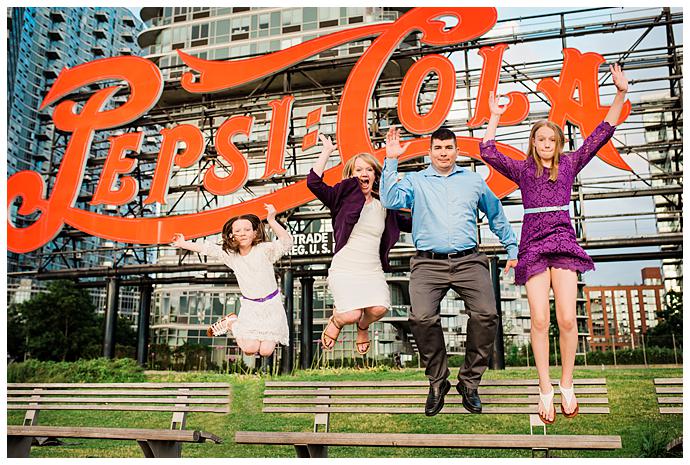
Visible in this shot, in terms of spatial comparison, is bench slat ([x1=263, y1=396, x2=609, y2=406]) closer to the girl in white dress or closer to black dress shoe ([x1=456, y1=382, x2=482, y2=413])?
black dress shoe ([x1=456, y1=382, x2=482, y2=413])

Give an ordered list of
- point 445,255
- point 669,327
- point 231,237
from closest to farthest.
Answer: point 445,255 < point 231,237 < point 669,327

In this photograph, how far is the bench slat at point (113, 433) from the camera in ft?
16.6

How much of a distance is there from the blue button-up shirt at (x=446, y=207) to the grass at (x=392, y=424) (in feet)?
8.84

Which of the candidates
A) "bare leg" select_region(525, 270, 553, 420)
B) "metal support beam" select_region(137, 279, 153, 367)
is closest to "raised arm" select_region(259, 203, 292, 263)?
"bare leg" select_region(525, 270, 553, 420)

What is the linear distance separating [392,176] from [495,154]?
823mm

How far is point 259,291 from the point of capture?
538 centimetres

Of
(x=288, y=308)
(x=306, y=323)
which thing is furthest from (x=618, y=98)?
(x=306, y=323)

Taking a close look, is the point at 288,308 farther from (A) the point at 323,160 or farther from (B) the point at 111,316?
(A) the point at 323,160

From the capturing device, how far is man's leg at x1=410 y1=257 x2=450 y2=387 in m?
4.51

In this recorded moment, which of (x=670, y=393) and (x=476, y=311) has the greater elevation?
(x=476, y=311)

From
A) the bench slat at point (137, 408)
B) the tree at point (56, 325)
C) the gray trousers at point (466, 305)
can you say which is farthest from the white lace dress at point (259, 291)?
the tree at point (56, 325)

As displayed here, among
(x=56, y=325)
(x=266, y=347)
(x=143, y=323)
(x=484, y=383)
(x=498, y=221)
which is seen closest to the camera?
(x=498, y=221)

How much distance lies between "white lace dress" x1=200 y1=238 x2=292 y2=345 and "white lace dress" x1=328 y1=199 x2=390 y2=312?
66 cm

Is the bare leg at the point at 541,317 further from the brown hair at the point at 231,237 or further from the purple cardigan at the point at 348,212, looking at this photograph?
the brown hair at the point at 231,237
